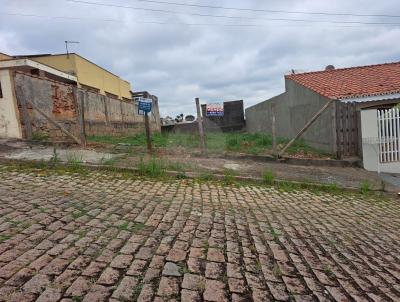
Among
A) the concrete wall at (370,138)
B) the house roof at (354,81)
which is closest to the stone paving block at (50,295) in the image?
the concrete wall at (370,138)

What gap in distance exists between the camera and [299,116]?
15.6 meters

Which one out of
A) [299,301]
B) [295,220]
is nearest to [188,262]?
[299,301]

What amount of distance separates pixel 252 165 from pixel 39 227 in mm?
6450

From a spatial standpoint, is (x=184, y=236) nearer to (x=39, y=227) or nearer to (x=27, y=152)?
(x=39, y=227)

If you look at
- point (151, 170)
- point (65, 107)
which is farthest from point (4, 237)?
point (65, 107)

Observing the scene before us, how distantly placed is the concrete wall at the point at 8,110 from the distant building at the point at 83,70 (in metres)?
7.08

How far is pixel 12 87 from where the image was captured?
30.5 feet

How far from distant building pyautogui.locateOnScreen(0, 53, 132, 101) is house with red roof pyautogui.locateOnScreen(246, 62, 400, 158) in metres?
11.3

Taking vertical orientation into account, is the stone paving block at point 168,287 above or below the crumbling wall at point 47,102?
below

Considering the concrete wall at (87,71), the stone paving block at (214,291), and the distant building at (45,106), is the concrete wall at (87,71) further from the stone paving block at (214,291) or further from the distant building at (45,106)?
the stone paving block at (214,291)

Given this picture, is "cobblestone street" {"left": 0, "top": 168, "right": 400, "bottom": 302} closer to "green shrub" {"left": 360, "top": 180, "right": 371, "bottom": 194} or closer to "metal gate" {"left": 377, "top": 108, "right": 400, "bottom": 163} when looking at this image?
"green shrub" {"left": 360, "top": 180, "right": 371, "bottom": 194}

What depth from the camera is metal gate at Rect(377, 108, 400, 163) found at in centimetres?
971

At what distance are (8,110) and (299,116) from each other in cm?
1223

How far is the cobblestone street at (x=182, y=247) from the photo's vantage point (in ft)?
7.67
